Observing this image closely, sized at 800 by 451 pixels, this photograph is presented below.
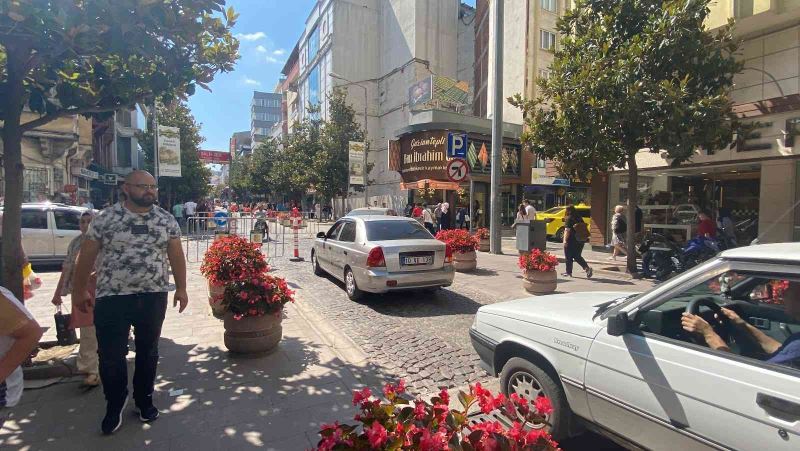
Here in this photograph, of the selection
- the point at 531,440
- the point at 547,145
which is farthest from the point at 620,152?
the point at 531,440

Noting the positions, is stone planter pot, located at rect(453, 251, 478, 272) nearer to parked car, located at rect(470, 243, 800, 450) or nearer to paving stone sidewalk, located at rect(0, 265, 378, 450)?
paving stone sidewalk, located at rect(0, 265, 378, 450)

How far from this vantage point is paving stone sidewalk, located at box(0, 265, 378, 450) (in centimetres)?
303

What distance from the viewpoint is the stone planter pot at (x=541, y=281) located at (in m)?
8.16

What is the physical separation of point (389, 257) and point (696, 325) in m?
4.93

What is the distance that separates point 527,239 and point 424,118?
17.2 meters

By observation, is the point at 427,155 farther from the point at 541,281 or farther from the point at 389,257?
the point at 389,257

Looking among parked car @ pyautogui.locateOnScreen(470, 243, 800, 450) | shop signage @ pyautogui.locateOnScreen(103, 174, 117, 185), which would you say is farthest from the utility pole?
shop signage @ pyautogui.locateOnScreen(103, 174, 117, 185)

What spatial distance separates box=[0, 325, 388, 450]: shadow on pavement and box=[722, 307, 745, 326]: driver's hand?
2.79 m

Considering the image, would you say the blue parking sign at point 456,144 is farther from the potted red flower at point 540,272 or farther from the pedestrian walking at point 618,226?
the potted red flower at point 540,272

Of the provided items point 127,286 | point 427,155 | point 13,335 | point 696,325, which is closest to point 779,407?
point 696,325

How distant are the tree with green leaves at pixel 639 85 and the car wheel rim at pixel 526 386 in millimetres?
7405

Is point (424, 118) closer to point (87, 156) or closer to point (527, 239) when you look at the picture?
point (527, 239)

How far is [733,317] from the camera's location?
2.61 m

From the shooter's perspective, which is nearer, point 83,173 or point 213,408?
point 213,408
